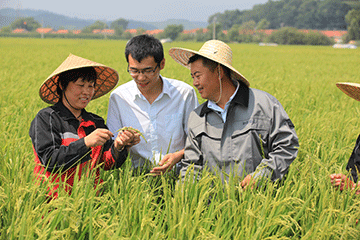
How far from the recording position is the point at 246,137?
189cm

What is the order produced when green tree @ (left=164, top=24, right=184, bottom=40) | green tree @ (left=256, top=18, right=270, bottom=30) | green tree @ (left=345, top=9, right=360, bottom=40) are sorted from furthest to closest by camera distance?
green tree @ (left=256, top=18, right=270, bottom=30), green tree @ (left=164, top=24, right=184, bottom=40), green tree @ (left=345, top=9, right=360, bottom=40)

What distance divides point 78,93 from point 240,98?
86cm

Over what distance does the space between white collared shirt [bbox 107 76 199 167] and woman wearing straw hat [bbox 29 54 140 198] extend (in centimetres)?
37

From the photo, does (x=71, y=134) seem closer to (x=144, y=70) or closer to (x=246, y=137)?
(x=144, y=70)

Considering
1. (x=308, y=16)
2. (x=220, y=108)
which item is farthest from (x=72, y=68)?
(x=308, y=16)

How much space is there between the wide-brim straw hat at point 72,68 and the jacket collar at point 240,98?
0.58m

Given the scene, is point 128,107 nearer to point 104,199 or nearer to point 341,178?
point 104,199

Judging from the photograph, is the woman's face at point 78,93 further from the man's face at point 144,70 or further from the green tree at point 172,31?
the green tree at point 172,31

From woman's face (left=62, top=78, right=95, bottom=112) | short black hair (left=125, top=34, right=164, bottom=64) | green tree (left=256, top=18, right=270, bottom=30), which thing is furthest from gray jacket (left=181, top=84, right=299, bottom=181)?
green tree (left=256, top=18, right=270, bottom=30)

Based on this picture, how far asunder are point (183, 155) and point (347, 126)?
84.9 inches

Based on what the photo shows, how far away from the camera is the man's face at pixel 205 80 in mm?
1908

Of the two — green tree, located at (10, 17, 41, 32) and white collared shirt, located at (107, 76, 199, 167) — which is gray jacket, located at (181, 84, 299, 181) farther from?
green tree, located at (10, 17, 41, 32)

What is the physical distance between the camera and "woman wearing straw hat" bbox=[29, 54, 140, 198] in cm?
165

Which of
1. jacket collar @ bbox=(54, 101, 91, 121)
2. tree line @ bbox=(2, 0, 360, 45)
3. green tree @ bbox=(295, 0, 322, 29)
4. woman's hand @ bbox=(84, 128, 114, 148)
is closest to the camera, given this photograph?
woman's hand @ bbox=(84, 128, 114, 148)
